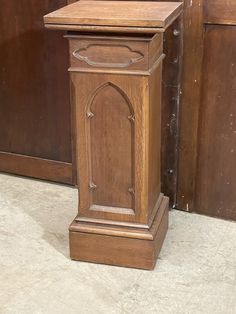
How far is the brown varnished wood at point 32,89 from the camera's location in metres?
2.55

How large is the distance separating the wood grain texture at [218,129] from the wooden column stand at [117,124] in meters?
0.26

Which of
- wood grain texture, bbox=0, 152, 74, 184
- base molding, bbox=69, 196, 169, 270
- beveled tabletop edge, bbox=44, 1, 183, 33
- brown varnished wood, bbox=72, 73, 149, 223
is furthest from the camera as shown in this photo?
wood grain texture, bbox=0, 152, 74, 184

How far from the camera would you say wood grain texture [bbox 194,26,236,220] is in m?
2.19

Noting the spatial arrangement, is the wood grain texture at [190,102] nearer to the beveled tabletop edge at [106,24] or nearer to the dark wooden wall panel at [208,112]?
the dark wooden wall panel at [208,112]

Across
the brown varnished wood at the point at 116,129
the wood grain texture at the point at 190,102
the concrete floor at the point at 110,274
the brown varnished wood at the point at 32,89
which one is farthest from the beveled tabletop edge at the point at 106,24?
the concrete floor at the point at 110,274

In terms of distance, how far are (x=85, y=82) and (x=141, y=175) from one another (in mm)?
388

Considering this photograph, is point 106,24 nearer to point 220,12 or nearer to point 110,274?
point 220,12

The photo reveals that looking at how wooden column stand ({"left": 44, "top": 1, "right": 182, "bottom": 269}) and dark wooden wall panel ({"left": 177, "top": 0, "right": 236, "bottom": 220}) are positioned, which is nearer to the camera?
wooden column stand ({"left": 44, "top": 1, "right": 182, "bottom": 269})

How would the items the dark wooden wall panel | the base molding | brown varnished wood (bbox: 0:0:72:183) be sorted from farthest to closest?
1. brown varnished wood (bbox: 0:0:72:183)
2. the dark wooden wall panel
3. the base molding

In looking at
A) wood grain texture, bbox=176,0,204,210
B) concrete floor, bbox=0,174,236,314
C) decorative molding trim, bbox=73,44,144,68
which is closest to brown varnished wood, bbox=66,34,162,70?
decorative molding trim, bbox=73,44,144,68

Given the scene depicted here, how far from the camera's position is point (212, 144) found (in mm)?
2332

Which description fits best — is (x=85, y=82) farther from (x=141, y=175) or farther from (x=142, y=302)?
(x=142, y=302)

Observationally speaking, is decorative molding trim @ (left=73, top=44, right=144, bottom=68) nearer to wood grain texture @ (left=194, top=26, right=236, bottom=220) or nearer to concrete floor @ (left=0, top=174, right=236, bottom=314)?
wood grain texture @ (left=194, top=26, right=236, bottom=220)

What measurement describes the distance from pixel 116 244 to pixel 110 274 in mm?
114
